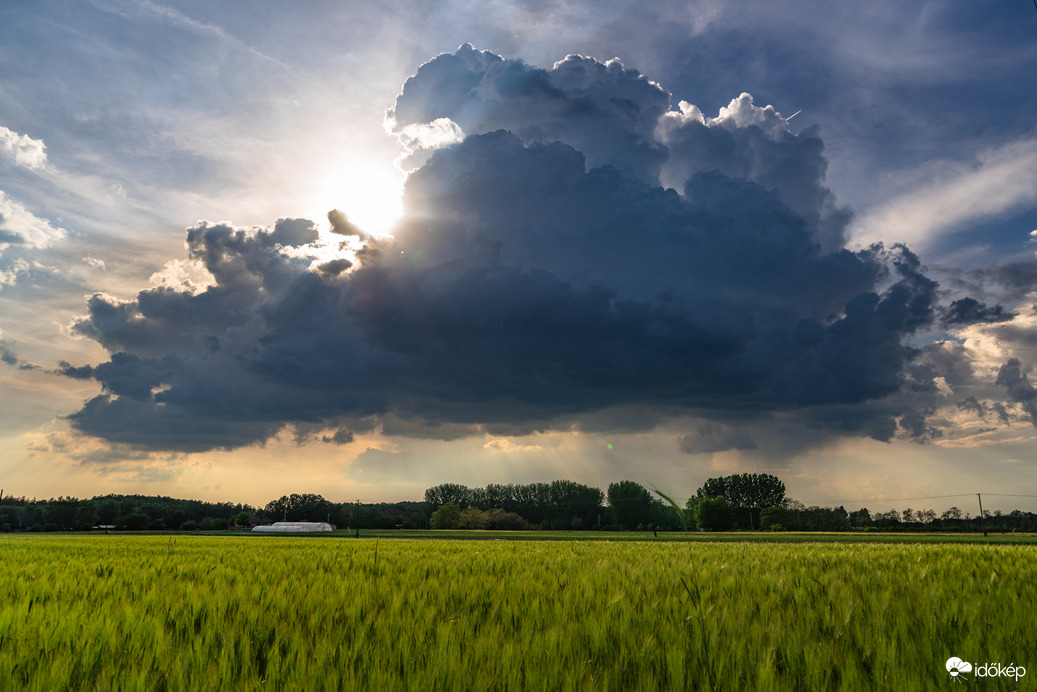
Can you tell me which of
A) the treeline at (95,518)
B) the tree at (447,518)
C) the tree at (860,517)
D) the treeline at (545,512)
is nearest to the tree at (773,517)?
the treeline at (545,512)

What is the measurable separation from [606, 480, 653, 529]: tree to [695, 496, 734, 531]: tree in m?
16.8

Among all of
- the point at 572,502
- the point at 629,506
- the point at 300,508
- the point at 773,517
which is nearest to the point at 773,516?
the point at 773,517

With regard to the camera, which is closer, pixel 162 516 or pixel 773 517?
pixel 773 517

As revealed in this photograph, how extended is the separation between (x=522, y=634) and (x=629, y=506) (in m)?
178

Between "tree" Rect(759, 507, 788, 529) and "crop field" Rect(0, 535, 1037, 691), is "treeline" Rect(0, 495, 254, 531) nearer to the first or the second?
Answer: "tree" Rect(759, 507, 788, 529)

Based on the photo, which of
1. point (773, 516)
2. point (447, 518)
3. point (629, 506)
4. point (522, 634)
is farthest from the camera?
point (629, 506)

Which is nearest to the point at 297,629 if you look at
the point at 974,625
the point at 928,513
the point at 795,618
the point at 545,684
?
the point at 545,684

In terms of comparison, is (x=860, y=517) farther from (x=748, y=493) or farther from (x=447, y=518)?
(x=447, y=518)

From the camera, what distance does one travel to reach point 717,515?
6250 inches

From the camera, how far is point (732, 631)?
11.6 ft

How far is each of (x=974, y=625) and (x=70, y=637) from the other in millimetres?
6145

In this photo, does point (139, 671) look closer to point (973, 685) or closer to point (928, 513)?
point (973, 685)

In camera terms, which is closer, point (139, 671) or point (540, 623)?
point (139, 671)

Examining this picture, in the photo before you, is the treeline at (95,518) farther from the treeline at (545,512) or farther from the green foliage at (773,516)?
the green foliage at (773,516)
